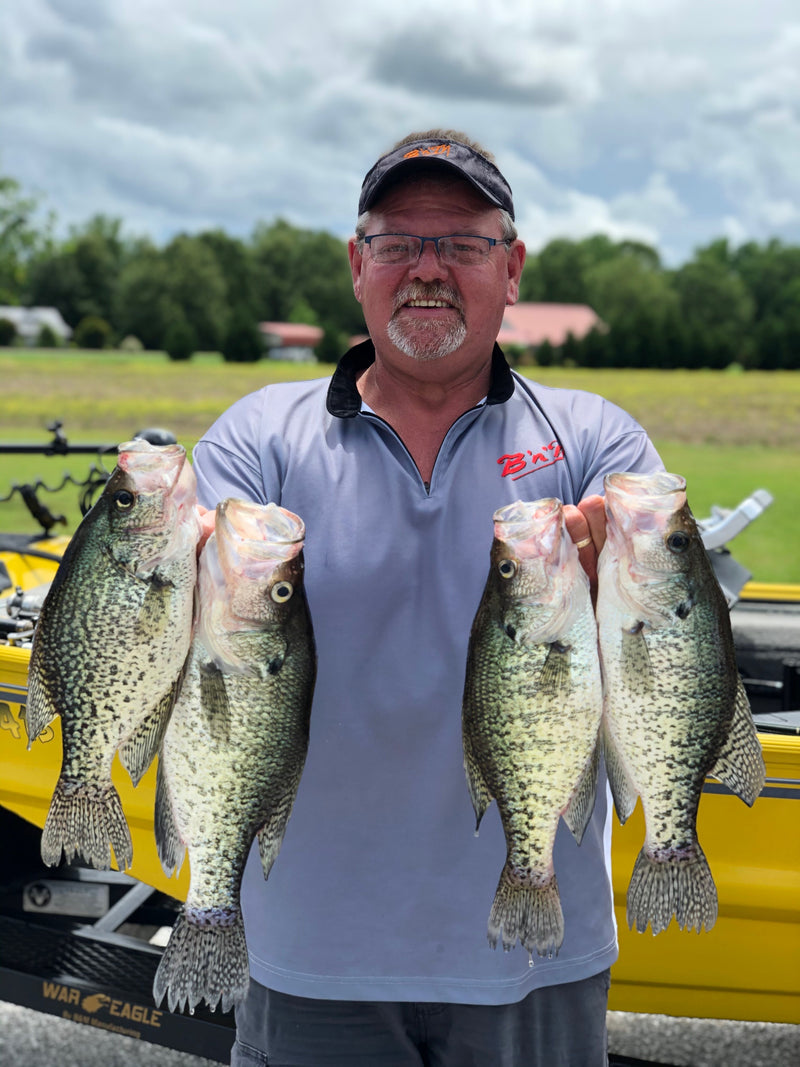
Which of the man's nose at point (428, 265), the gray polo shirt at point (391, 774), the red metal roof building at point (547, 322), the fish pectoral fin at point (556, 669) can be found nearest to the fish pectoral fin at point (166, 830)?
the gray polo shirt at point (391, 774)

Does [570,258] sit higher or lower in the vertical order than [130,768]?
higher

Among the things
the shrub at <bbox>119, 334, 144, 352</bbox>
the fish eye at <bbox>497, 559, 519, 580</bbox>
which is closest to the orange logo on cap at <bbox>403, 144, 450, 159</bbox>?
the fish eye at <bbox>497, 559, 519, 580</bbox>

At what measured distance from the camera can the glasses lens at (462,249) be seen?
2238mm

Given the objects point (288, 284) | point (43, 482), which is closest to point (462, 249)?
point (43, 482)

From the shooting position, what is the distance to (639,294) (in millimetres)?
104938

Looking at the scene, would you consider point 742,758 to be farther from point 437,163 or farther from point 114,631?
point 437,163

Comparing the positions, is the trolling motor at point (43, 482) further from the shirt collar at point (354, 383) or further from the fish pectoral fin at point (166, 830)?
the fish pectoral fin at point (166, 830)

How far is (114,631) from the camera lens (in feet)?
5.89

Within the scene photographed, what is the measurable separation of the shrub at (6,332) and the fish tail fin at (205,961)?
80.8 metres

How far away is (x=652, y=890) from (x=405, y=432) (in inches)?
42.9

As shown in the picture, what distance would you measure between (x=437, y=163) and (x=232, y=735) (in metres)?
1.30

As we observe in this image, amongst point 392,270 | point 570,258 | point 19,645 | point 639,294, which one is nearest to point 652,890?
point 392,270

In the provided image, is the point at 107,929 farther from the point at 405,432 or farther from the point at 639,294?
the point at 639,294

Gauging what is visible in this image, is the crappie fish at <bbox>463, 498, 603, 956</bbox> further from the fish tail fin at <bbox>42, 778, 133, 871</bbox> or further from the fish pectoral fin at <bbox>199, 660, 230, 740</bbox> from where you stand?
the fish tail fin at <bbox>42, 778, 133, 871</bbox>
